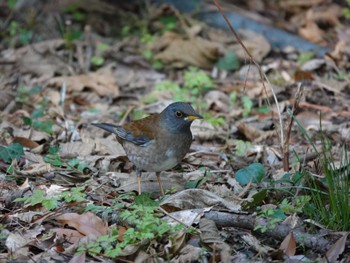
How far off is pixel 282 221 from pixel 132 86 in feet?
16.5

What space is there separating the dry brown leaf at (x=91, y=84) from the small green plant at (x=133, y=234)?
452 centimetres

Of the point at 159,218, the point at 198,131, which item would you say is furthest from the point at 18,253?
the point at 198,131

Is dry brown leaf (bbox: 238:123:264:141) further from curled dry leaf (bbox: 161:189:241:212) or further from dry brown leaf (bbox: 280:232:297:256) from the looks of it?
dry brown leaf (bbox: 280:232:297:256)

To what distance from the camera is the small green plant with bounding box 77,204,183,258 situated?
4938 mm

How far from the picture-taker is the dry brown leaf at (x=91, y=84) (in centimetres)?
958

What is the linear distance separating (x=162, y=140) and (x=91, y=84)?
354 centimetres

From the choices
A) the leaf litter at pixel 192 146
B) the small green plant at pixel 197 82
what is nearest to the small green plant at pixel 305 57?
the leaf litter at pixel 192 146

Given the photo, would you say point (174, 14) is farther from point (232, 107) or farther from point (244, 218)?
point (244, 218)

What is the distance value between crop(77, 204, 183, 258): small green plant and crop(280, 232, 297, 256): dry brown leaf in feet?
2.69

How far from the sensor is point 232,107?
29.8 feet

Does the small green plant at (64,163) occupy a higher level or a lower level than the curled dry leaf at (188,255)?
lower

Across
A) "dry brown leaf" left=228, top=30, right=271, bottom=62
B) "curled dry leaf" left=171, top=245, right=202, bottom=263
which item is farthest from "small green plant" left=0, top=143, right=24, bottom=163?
"dry brown leaf" left=228, top=30, right=271, bottom=62

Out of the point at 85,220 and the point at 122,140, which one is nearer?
the point at 85,220

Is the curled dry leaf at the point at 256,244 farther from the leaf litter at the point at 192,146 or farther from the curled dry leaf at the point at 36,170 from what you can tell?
the curled dry leaf at the point at 36,170
